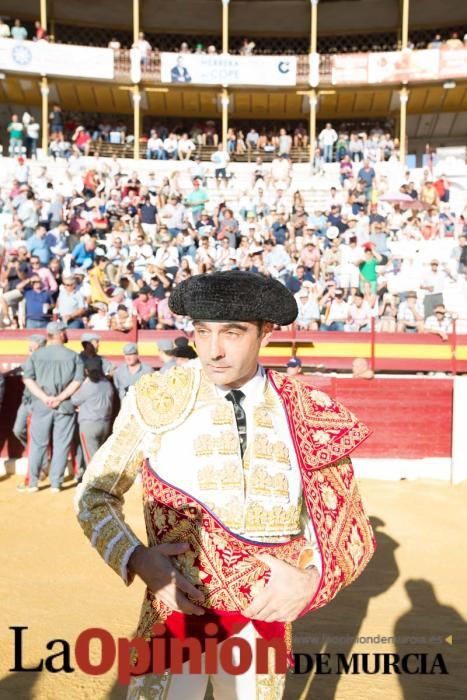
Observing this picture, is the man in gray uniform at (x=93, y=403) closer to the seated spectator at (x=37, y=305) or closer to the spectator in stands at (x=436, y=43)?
the seated spectator at (x=37, y=305)

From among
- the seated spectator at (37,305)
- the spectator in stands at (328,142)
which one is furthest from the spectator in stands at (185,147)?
the seated spectator at (37,305)

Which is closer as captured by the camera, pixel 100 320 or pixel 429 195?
pixel 100 320

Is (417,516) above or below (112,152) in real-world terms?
below

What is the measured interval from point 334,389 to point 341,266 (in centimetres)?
305

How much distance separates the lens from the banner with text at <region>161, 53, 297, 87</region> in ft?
63.2

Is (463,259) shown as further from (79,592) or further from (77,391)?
(79,592)

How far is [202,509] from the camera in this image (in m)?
1.75

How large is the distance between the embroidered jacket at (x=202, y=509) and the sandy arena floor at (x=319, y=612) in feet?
5.68

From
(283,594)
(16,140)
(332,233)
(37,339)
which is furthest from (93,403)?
(16,140)

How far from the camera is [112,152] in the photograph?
1980 cm

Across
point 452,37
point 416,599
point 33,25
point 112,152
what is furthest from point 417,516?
point 33,25

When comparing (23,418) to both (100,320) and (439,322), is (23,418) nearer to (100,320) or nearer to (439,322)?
(100,320)

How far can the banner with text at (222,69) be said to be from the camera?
758 inches

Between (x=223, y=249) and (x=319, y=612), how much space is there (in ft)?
25.1
